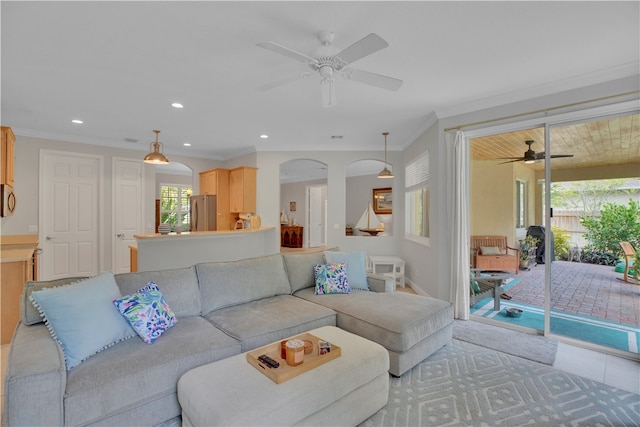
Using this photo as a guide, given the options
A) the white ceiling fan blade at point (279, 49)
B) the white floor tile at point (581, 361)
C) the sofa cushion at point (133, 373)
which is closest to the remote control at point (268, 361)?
the sofa cushion at point (133, 373)

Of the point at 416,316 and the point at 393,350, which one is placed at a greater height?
the point at 416,316

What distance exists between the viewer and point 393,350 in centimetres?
242

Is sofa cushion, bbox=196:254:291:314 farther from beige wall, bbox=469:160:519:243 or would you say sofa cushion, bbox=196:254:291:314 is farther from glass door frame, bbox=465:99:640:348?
beige wall, bbox=469:160:519:243

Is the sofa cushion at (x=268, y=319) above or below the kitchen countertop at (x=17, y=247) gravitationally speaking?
below

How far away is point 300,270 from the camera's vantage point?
11.5 feet

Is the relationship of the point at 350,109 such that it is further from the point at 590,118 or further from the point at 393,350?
the point at 393,350

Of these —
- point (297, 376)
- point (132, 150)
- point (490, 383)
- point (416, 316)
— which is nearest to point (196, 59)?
point (297, 376)

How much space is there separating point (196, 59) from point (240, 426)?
2.73m

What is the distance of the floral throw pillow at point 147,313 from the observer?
6.77ft

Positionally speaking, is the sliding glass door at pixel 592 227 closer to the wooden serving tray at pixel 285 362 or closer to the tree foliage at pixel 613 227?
the tree foliage at pixel 613 227

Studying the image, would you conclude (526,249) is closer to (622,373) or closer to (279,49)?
(622,373)

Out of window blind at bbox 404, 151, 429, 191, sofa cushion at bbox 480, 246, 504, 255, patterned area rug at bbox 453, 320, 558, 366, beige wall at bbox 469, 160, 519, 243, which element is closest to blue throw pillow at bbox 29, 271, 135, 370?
patterned area rug at bbox 453, 320, 558, 366

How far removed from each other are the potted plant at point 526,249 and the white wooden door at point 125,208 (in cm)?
689

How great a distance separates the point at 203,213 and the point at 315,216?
16.4 feet
